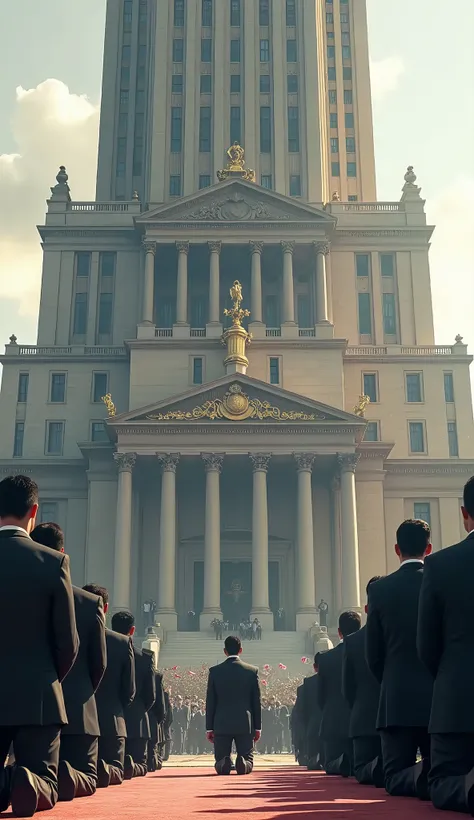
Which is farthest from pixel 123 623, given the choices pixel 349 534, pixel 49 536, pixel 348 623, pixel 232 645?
pixel 349 534

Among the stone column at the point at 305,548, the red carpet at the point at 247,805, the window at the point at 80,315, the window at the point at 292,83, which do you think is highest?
the window at the point at 292,83

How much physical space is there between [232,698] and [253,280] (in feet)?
170

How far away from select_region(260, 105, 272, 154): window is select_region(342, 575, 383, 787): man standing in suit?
2685 inches

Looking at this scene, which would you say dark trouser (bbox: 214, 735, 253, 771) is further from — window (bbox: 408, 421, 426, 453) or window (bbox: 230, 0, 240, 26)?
window (bbox: 230, 0, 240, 26)

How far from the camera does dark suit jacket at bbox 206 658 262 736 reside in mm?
18156

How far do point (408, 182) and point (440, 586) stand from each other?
7132 centimetres

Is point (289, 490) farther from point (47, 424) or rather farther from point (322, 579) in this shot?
point (47, 424)

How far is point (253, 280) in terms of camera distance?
6825cm

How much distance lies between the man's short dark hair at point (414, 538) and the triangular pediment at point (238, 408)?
155ft

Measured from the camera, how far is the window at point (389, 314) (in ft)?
234

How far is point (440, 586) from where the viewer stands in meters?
8.02

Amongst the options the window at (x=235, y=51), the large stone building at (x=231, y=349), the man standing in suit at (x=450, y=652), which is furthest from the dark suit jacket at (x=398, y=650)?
the window at (x=235, y=51)

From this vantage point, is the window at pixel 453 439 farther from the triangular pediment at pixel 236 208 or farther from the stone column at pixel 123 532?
the stone column at pixel 123 532

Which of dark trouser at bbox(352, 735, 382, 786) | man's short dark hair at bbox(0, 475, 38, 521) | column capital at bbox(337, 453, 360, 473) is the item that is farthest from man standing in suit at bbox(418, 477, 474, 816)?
column capital at bbox(337, 453, 360, 473)
